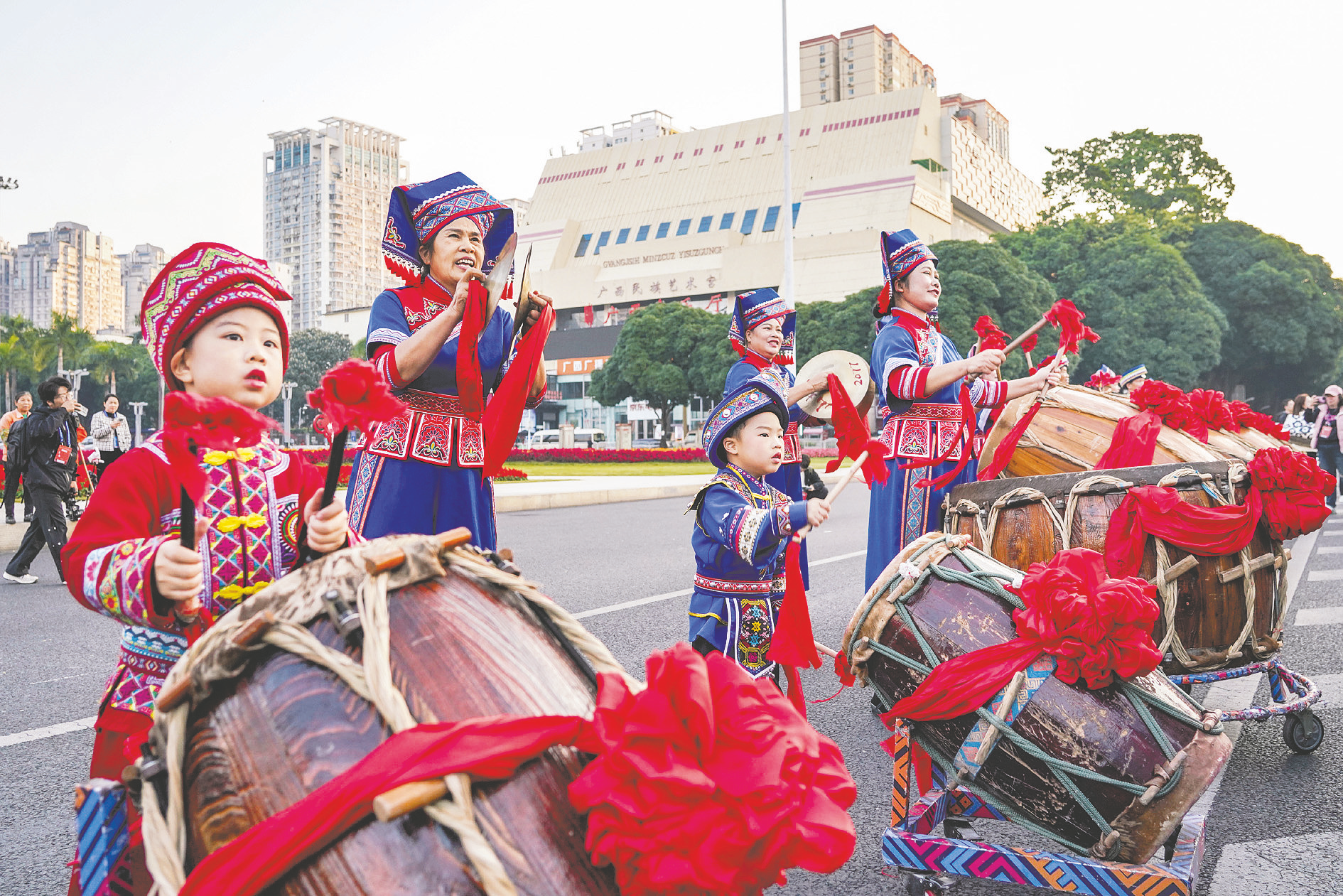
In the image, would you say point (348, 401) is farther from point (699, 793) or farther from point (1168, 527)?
point (1168, 527)

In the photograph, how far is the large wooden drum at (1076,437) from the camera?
13.0 ft

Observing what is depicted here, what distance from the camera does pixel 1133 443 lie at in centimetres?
396

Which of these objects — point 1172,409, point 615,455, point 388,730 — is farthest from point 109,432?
point 615,455

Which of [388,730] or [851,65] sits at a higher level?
[851,65]

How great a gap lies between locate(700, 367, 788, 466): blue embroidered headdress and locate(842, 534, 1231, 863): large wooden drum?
0.93 m

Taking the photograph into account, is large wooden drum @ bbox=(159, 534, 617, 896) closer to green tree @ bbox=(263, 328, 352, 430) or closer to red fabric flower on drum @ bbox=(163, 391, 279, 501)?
red fabric flower on drum @ bbox=(163, 391, 279, 501)

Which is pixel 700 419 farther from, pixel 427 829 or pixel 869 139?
pixel 427 829

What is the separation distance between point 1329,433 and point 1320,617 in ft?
28.3

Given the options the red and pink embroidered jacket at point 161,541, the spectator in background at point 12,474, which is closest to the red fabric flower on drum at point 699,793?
the red and pink embroidered jacket at point 161,541

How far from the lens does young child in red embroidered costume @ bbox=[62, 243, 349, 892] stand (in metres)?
1.62

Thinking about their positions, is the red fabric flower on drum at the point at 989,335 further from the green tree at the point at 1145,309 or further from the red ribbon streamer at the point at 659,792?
the green tree at the point at 1145,309

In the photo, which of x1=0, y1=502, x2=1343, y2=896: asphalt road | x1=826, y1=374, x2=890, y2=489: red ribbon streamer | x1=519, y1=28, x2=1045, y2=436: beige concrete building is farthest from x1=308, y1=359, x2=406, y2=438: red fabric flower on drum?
x1=519, y1=28, x2=1045, y2=436: beige concrete building

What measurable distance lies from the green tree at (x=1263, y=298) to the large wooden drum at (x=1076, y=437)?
43803mm

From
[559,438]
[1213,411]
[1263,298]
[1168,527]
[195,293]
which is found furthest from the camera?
[559,438]
